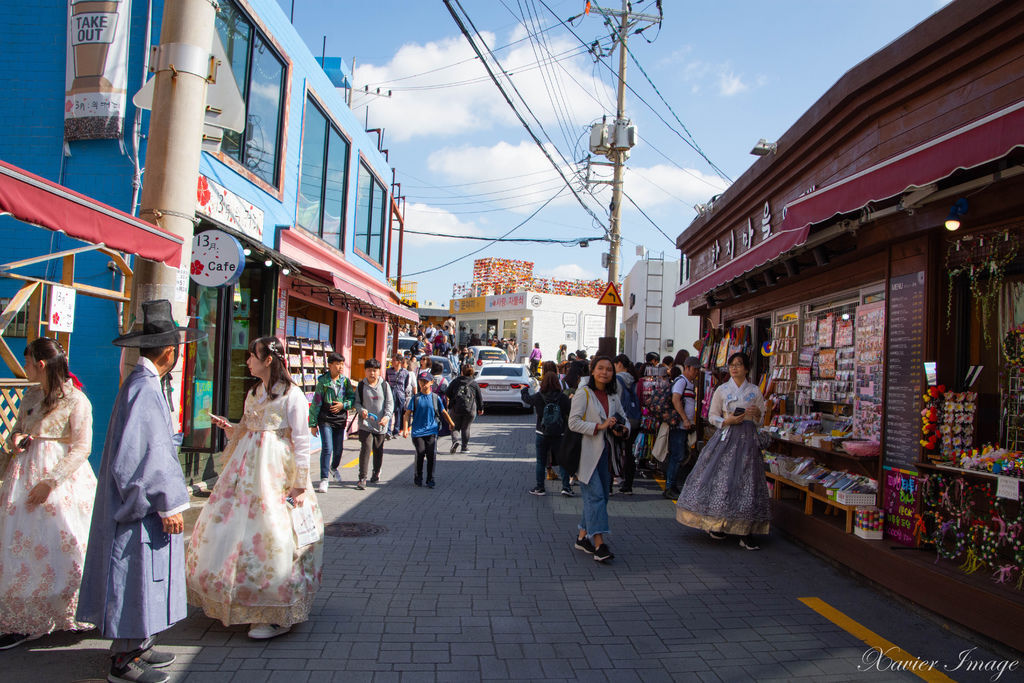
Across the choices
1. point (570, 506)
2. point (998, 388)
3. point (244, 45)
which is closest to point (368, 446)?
point (570, 506)

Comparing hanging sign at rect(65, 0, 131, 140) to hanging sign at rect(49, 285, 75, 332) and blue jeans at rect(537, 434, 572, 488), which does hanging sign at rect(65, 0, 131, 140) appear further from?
blue jeans at rect(537, 434, 572, 488)

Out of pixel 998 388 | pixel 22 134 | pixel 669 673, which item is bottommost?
pixel 669 673

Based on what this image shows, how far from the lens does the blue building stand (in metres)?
7.18

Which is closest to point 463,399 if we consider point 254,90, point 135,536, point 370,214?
point 254,90

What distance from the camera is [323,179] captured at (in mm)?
12945

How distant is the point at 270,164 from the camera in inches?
413

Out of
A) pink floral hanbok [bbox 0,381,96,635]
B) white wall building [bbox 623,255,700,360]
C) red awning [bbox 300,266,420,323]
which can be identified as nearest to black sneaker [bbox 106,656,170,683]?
pink floral hanbok [bbox 0,381,96,635]

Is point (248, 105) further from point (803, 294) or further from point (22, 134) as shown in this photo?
point (803, 294)

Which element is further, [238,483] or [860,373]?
[860,373]

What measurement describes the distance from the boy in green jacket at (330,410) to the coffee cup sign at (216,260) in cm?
249

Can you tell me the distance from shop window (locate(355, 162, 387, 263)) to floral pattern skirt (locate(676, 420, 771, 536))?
11.0 m

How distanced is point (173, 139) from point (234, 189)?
4175 mm

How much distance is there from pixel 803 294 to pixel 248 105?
782cm

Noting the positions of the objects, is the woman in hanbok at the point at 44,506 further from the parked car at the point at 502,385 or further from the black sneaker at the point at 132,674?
the parked car at the point at 502,385
